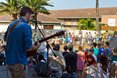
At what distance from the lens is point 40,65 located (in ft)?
41.1

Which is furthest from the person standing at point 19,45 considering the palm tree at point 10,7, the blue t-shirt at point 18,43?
the palm tree at point 10,7

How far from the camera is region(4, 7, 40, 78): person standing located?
16.2 feet

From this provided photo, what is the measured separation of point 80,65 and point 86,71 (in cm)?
536

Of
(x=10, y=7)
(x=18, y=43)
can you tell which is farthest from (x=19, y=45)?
(x=10, y=7)

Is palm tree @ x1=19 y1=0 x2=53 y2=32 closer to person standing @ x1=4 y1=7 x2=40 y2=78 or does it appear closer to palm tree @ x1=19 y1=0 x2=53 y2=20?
palm tree @ x1=19 y1=0 x2=53 y2=20

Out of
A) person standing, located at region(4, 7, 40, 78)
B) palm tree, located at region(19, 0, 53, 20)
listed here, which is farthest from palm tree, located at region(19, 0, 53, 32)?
person standing, located at region(4, 7, 40, 78)

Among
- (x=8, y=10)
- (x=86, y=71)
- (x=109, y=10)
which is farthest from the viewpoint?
(x=109, y=10)

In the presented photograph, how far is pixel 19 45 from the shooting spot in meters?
5.01

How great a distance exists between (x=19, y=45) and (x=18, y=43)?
0.10 ft

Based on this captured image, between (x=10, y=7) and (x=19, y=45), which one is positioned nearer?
(x=19, y=45)

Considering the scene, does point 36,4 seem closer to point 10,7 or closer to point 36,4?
point 36,4

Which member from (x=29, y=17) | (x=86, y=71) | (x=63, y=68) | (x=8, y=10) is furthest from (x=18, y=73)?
(x=8, y=10)

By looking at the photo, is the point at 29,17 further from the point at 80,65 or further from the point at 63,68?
the point at 80,65

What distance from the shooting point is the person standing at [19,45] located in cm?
495
